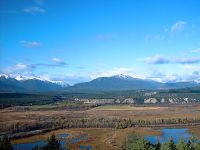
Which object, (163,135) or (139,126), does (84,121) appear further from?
(163,135)

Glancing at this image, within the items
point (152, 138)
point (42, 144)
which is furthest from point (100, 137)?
point (42, 144)

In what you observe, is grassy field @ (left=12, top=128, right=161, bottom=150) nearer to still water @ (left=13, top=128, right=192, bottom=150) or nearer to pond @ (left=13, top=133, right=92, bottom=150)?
pond @ (left=13, top=133, right=92, bottom=150)

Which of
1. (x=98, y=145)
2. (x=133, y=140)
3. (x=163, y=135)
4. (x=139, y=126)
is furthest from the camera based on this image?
(x=139, y=126)

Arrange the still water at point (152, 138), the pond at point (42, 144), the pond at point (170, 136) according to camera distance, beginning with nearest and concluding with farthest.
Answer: the pond at point (42, 144), the still water at point (152, 138), the pond at point (170, 136)

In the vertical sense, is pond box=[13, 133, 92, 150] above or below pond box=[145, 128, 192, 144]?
below

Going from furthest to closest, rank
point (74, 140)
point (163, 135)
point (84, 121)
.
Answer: point (84, 121)
point (163, 135)
point (74, 140)

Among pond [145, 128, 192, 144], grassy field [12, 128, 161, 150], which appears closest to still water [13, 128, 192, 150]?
pond [145, 128, 192, 144]

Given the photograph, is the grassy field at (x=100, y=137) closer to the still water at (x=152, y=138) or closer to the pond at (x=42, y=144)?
the pond at (x=42, y=144)

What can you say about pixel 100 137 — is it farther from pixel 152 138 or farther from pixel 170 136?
pixel 170 136

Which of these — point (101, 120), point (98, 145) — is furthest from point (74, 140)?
point (101, 120)

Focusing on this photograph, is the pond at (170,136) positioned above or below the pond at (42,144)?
above

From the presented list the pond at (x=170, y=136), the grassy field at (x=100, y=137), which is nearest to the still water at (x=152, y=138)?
the pond at (x=170, y=136)
